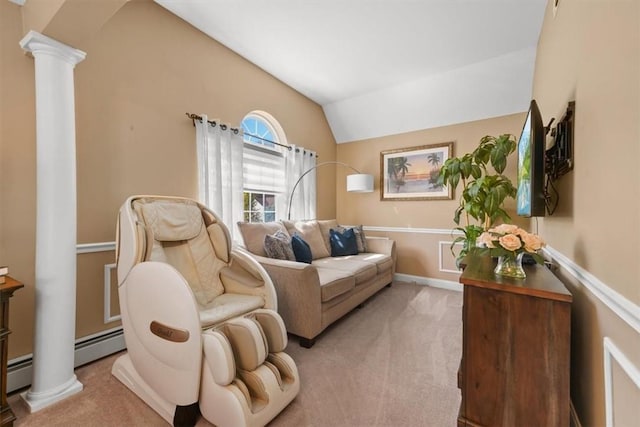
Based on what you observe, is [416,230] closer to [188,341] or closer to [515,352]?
[515,352]

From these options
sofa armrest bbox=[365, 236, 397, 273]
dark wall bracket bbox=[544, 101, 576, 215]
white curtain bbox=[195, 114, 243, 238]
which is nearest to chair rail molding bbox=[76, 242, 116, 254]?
white curtain bbox=[195, 114, 243, 238]

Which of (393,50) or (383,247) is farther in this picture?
(383,247)

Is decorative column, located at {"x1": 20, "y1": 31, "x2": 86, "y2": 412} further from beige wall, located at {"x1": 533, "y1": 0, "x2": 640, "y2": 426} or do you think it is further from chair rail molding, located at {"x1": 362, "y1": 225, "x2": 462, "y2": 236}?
chair rail molding, located at {"x1": 362, "y1": 225, "x2": 462, "y2": 236}

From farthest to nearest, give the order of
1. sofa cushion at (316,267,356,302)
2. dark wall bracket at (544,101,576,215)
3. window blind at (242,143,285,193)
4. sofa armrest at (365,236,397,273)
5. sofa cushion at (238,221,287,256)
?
sofa armrest at (365,236,397,273), window blind at (242,143,285,193), sofa cushion at (238,221,287,256), sofa cushion at (316,267,356,302), dark wall bracket at (544,101,576,215)

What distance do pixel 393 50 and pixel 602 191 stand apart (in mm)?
2539

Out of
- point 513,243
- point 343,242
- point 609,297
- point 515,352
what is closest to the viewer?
point 609,297

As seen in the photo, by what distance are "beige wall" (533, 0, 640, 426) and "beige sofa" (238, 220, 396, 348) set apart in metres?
1.52

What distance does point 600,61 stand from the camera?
101cm

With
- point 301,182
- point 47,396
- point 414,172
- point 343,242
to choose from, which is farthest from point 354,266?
point 47,396

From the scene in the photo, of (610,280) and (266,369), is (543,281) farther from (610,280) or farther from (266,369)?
(266,369)

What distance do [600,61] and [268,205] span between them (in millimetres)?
3110

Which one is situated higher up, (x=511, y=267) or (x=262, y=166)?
(x=262, y=166)

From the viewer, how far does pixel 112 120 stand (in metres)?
2.01

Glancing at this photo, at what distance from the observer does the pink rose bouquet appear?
3.96 ft
